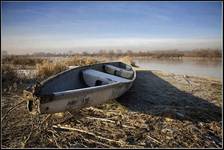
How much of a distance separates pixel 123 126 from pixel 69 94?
1.32 m

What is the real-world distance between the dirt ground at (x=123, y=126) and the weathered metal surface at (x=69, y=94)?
1.47ft

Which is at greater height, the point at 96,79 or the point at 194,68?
the point at 96,79

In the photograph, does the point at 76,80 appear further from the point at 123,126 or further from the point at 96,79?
the point at 123,126

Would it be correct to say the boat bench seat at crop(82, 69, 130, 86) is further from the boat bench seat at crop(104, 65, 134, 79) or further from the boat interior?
the boat bench seat at crop(104, 65, 134, 79)

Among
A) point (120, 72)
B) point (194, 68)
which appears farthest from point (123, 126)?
point (194, 68)

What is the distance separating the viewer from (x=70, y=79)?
5.47m

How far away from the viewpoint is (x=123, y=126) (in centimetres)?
409

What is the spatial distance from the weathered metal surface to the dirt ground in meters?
0.45

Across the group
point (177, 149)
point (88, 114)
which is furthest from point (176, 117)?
point (88, 114)

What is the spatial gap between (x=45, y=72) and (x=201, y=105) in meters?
→ 6.37

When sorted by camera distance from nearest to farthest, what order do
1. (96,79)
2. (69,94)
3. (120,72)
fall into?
(69,94), (96,79), (120,72)

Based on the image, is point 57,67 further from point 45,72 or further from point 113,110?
point 113,110

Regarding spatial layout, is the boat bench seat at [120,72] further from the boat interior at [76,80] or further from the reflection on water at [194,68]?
the reflection on water at [194,68]

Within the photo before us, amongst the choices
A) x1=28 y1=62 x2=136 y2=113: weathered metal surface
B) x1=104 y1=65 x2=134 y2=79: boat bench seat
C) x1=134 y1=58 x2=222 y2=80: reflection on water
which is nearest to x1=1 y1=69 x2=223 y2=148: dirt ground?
x1=28 y1=62 x2=136 y2=113: weathered metal surface
